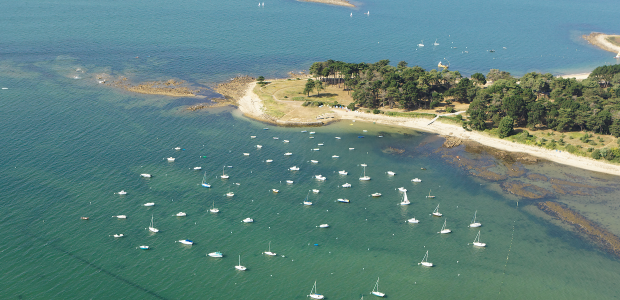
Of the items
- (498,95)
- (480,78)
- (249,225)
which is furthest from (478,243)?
(480,78)

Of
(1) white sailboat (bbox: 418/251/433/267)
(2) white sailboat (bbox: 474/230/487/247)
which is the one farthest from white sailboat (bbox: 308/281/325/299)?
(2) white sailboat (bbox: 474/230/487/247)

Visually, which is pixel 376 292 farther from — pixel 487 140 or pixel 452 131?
pixel 452 131

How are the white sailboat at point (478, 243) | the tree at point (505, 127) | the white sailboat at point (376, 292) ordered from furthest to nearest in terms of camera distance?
the tree at point (505, 127) → the white sailboat at point (478, 243) → the white sailboat at point (376, 292)

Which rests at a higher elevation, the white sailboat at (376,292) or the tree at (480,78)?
the tree at (480,78)

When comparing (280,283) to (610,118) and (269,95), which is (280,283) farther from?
(610,118)

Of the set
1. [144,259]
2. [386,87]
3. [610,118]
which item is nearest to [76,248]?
[144,259]

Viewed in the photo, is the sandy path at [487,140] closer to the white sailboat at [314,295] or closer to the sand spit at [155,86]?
the sand spit at [155,86]

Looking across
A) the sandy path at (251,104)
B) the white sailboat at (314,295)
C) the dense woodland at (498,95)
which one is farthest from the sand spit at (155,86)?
the white sailboat at (314,295)

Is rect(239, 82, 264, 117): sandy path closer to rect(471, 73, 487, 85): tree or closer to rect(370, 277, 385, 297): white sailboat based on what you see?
rect(471, 73, 487, 85): tree
